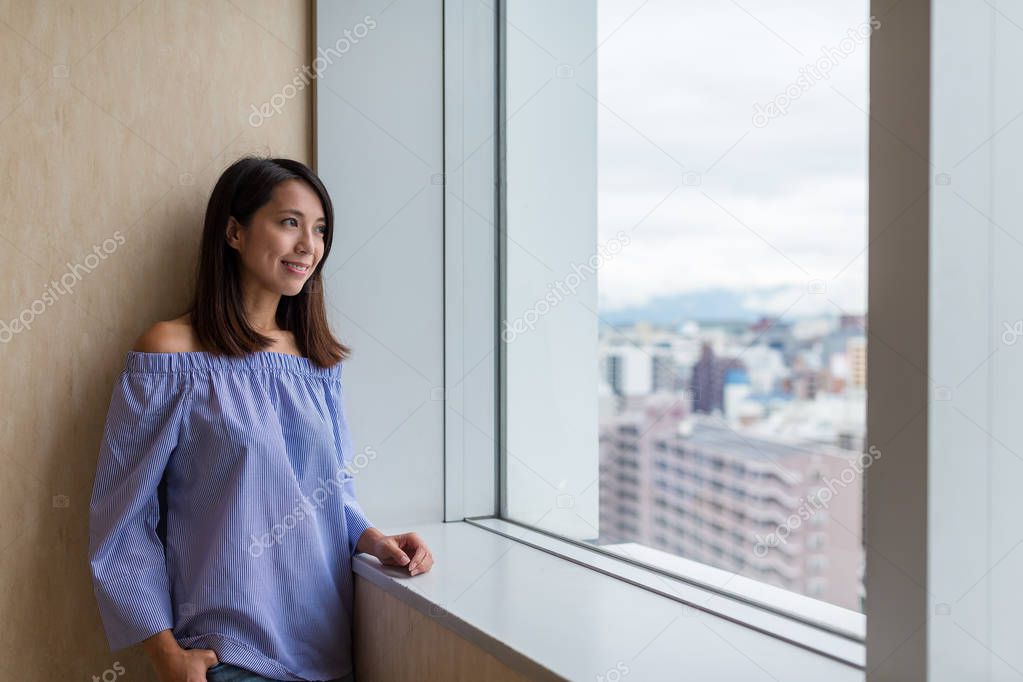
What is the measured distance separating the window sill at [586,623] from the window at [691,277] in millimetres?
124

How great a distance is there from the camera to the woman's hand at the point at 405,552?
4.26 ft

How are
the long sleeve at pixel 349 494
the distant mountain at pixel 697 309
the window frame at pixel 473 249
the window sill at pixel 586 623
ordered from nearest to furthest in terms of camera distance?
the window sill at pixel 586 623
the distant mountain at pixel 697 309
the long sleeve at pixel 349 494
the window frame at pixel 473 249

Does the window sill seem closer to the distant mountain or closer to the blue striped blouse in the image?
the blue striped blouse

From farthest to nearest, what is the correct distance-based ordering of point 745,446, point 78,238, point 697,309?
point 78,238 < point 697,309 < point 745,446

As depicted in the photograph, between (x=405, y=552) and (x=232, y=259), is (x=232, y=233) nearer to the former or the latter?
(x=232, y=259)

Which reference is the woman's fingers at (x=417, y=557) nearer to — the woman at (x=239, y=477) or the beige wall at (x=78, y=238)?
the woman at (x=239, y=477)

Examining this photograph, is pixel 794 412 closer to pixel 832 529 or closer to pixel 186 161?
pixel 832 529

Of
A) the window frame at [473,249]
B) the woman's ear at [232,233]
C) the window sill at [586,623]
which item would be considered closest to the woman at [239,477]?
the woman's ear at [232,233]

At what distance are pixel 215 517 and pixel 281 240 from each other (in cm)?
46

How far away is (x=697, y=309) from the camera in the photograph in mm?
1280

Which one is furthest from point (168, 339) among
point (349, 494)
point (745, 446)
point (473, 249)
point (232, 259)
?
point (745, 446)

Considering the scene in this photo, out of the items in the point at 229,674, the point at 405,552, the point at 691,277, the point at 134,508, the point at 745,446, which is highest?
the point at 691,277

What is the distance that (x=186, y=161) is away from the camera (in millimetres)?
1481

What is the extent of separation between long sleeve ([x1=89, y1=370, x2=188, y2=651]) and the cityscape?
0.76m
